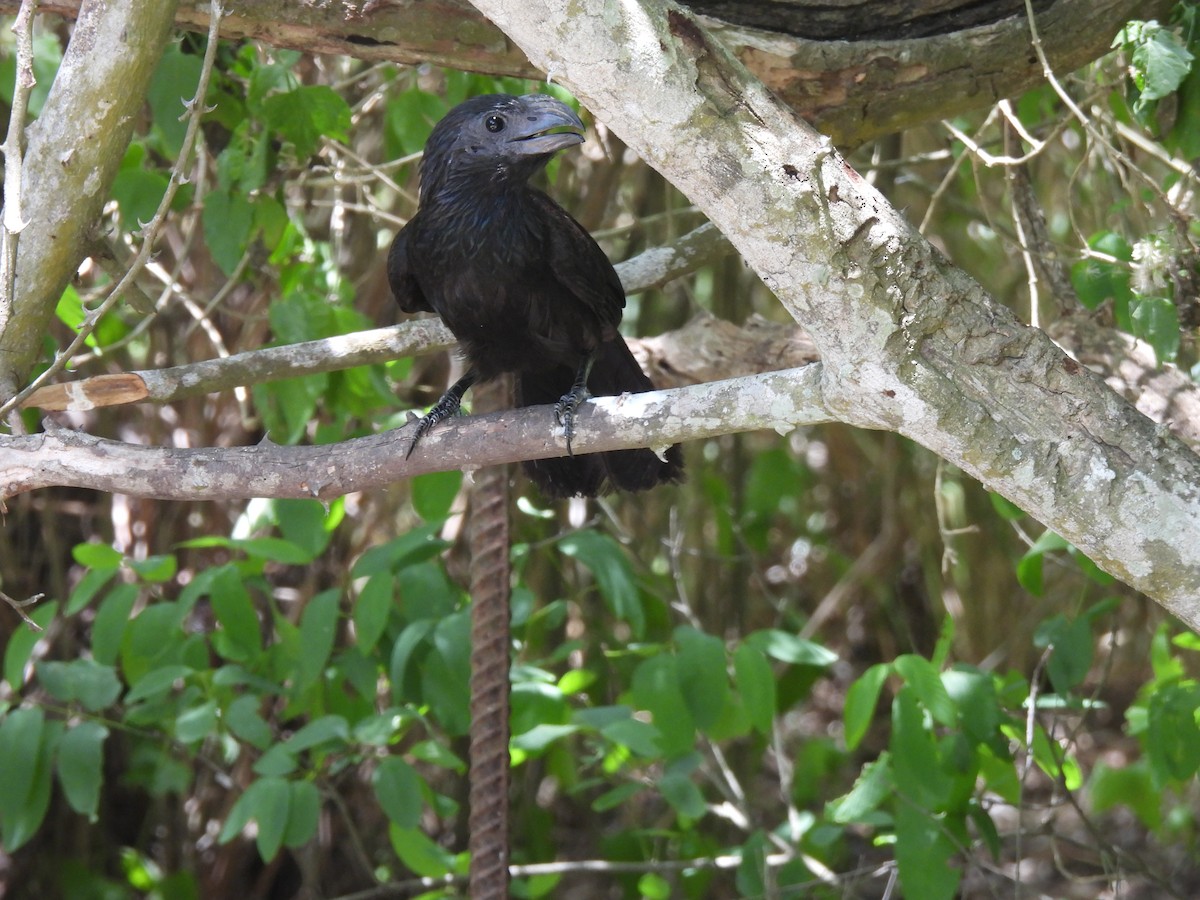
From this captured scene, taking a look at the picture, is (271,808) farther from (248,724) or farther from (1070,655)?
(1070,655)

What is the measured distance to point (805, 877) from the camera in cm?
360

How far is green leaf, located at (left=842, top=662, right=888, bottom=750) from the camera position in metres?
2.73

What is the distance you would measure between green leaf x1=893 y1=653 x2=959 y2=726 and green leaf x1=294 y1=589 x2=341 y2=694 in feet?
4.45

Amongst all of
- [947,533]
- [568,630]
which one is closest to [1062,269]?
[947,533]

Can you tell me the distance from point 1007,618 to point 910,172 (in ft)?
7.25

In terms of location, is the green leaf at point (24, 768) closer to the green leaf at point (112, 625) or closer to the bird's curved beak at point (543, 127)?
the green leaf at point (112, 625)

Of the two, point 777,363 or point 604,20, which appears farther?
point 777,363

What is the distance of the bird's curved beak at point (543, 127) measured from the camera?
8.72ft

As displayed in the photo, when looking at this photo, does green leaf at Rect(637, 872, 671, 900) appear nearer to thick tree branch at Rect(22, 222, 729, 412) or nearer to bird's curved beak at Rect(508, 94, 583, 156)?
thick tree branch at Rect(22, 222, 729, 412)

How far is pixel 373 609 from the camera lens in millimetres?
2957

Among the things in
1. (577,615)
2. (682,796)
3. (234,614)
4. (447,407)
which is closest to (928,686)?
(682,796)

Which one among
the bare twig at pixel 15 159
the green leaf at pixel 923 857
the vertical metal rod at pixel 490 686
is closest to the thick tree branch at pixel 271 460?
the bare twig at pixel 15 159

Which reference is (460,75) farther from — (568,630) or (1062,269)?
(568,630)

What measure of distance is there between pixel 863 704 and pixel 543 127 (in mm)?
1502
